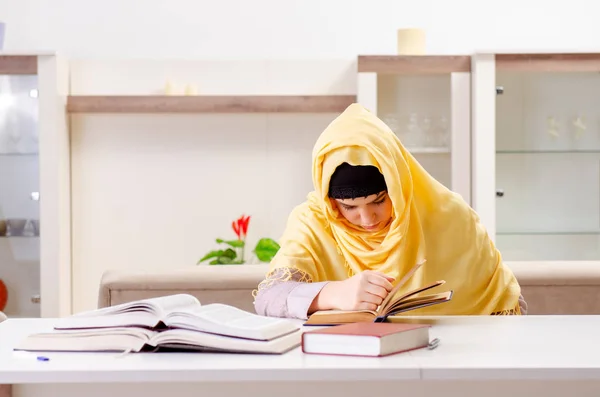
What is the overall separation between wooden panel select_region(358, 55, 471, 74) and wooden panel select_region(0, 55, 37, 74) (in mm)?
1622

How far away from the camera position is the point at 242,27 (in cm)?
468

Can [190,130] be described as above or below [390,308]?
above

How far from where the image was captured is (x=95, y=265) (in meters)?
4.68

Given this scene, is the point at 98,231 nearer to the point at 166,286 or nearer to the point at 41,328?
the point at 166,286

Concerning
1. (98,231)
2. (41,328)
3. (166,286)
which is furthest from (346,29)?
(41,328)

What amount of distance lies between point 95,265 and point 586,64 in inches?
108

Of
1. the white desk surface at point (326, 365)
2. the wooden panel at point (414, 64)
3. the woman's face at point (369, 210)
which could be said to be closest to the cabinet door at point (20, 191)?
the wooden panel at point (414, 64)

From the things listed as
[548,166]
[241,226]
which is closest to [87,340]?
[241,226]

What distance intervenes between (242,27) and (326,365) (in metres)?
3.57

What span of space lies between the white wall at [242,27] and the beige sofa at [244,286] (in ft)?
7.53

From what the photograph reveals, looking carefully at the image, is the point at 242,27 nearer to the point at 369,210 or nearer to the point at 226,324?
the point at 369,210

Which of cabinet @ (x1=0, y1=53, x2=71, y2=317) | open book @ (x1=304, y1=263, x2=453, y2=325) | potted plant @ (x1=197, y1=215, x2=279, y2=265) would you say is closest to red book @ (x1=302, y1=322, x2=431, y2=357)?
open book @ (x1=304, y1=263, x2=453, y2=325)

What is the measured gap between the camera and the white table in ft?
4.25

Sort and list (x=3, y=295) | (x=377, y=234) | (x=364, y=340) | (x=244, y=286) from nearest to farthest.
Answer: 1. (x=364, y=340)
2. (x=377, y=234)
3. (x=244, y=286)
4. (x=3, y=295)
